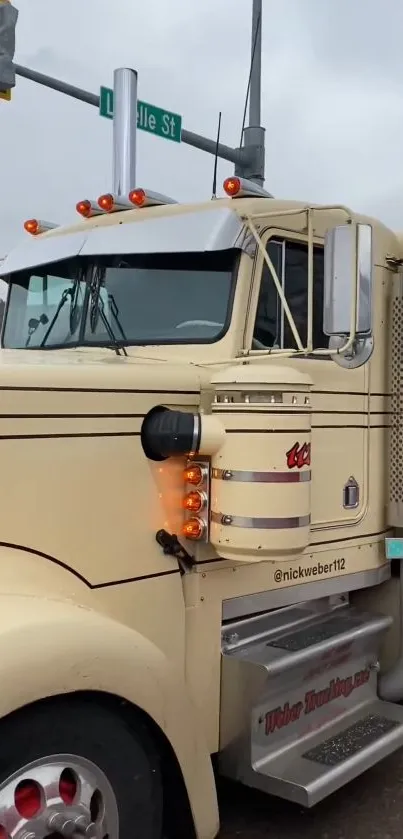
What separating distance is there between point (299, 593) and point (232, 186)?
1.64 metres

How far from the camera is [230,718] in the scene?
3.05 metres

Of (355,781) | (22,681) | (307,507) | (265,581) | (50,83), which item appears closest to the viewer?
(22,681)

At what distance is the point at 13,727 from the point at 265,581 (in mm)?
1349

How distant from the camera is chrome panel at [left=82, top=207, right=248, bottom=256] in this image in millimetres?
3232

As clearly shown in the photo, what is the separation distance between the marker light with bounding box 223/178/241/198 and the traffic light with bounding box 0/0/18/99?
4.39 meters

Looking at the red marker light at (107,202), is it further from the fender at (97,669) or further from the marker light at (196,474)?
the fender at (97,669)

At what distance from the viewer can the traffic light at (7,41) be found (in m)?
6.74

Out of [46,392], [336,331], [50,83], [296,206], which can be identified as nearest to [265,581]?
[336,331]

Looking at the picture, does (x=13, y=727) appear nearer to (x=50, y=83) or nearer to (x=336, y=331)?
(x=336, y=331)

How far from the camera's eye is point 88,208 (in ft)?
12.6

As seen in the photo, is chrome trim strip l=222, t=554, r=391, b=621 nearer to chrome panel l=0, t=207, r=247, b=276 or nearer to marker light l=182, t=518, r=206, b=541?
marker light l=182, t=518, r=206, b=541

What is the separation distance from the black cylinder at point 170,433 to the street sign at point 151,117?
7.69m

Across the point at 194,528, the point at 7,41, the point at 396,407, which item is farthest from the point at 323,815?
the point at 7,41

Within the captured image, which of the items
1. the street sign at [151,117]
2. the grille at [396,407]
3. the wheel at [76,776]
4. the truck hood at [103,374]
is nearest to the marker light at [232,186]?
the truck hood at [103,374]
